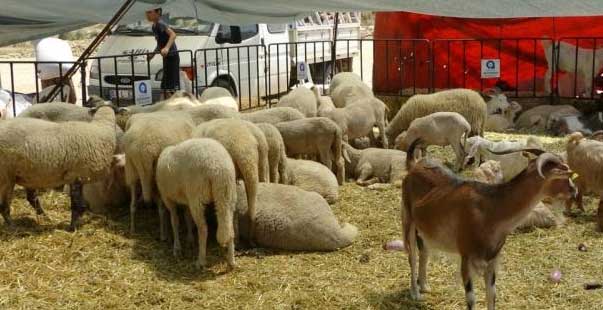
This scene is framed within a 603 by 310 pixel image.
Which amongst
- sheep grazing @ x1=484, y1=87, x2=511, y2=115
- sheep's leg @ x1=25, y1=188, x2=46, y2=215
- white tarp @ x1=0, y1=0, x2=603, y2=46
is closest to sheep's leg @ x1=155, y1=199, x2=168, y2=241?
sheep's leg @ x1=25, y1=188, x2=46, y2=215

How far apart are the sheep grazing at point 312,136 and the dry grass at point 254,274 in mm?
1860

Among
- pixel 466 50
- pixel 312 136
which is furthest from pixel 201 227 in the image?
pixel 466 50

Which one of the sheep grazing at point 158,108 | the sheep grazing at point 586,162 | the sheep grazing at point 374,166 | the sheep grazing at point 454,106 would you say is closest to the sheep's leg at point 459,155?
the sheep grazing at point 374,166

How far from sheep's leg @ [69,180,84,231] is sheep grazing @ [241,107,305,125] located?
2648 mm

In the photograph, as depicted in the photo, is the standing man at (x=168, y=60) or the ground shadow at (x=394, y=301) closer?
the ground shadow at (x=394, y=301)

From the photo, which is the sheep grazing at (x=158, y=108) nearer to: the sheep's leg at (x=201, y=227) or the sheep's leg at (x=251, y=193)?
the sheep's leg at (x=251, y=193)

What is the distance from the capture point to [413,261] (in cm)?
539

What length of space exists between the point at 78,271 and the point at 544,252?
3905 mm

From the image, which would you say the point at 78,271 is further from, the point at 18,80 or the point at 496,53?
the point at 18,80

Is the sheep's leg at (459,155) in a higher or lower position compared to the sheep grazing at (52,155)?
lower

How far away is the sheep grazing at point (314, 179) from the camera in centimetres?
820

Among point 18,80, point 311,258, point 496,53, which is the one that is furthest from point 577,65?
point 18,80

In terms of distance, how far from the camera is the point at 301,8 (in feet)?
22.7

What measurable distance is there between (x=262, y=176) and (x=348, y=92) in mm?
4821
